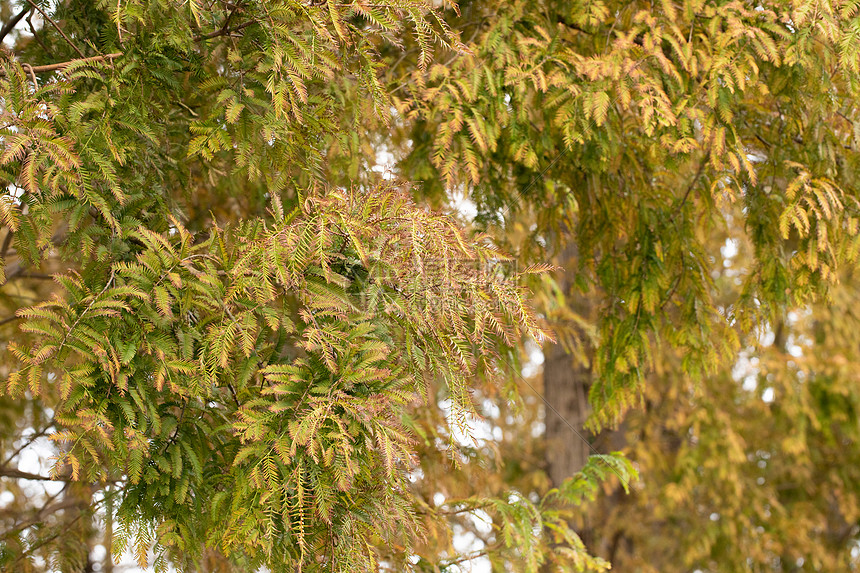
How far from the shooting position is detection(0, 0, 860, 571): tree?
207 centimetres

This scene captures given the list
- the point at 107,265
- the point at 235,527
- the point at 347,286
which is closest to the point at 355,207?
the point at 347,286

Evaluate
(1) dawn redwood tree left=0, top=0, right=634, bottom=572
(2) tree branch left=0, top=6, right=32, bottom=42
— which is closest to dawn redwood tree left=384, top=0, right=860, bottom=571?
(1) dawn redwood tree left=0, top=0, right=634, bottom=572

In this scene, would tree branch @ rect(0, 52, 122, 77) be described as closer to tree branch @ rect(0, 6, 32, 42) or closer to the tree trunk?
tree branch @ rect(0, 6, 32, 42)

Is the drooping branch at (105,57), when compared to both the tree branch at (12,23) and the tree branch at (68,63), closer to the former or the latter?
the tree branch at (68,63)

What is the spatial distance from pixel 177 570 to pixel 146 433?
452 millimetres

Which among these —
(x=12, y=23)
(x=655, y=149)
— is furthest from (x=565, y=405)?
(x=12, y=23)

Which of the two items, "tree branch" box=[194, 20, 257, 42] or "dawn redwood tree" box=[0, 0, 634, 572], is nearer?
"dawn redwood tree" box=[0, 0, 634, 572]

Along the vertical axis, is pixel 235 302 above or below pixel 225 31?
below

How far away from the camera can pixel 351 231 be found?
2086 mm

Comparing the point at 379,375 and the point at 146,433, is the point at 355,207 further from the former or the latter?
the point at 146,433

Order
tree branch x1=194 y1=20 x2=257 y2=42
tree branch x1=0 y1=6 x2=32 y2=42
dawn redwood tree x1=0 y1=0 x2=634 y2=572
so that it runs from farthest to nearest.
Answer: tree branch x1=0 y1=6 x2=32 y2=42, tree branch x1=194 y1=20 x2=257 y2=42, dawn redwood tree x1=0 y1=0 x2=634 y2=572

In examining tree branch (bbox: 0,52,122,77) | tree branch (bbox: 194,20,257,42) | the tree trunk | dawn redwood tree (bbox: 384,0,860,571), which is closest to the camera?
tree branch (bbox: 0,52,122,77)

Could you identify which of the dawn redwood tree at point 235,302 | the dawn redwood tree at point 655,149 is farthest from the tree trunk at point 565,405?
the dawn redwood tree at point 235,302

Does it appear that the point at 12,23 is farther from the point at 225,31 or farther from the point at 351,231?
the point at 351,231
